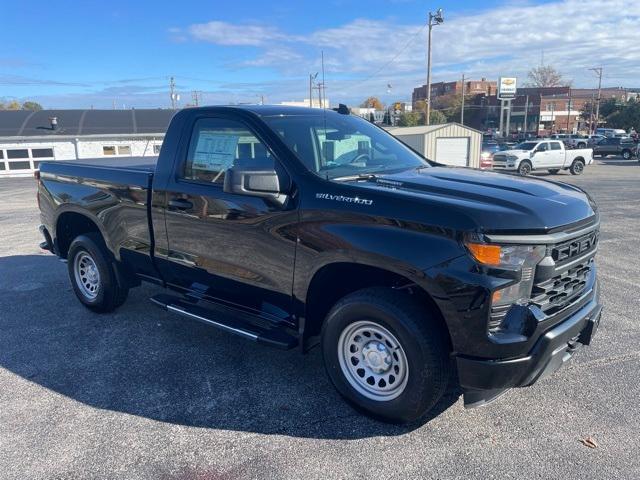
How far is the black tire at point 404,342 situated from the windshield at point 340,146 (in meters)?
0.94

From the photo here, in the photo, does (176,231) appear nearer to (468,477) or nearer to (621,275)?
(468,477)

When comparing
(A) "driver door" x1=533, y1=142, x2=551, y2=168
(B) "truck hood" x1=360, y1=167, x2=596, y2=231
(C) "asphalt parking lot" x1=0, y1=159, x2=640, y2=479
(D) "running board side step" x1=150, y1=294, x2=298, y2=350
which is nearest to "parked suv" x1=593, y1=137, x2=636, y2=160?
(A) "driver door" x1=533, y1=142, x2=551, y2=168

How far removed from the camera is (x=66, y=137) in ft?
108

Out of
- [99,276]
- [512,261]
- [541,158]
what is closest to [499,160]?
[541,158]

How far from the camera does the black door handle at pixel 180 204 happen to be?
4.09m

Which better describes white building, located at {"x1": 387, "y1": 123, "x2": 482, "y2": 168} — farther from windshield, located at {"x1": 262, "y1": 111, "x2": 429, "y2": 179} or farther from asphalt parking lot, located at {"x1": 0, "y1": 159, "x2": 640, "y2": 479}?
windshield, located at {"x1": 262, "y1": 111, "x2": 429, "y2": 179}

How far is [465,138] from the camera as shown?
27.4 metres

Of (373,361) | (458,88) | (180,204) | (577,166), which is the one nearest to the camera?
(373,361)

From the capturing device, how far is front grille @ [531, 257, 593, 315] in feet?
9.59

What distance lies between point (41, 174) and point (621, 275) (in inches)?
284

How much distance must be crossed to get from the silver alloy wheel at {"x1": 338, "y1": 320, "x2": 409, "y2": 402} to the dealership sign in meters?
79.6

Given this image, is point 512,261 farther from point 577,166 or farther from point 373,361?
point 577,166

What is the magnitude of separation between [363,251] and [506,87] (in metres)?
80.9

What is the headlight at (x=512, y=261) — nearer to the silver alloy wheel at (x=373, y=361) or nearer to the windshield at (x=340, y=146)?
the silver alloy wheel at (x=373, y=361)
